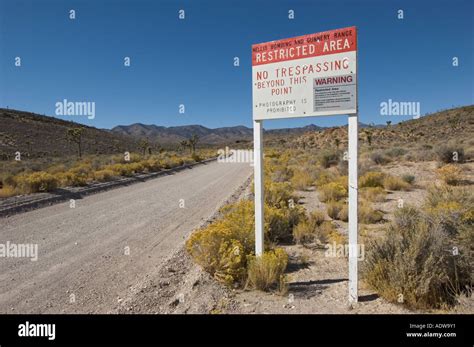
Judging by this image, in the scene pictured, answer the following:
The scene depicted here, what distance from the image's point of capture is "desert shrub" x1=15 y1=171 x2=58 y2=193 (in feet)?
36.8

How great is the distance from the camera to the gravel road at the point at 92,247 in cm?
410

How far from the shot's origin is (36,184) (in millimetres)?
11461

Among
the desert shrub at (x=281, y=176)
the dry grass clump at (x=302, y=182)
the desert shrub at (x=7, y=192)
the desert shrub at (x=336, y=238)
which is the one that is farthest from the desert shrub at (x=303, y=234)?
the desert shrub at (x=7, y=192)

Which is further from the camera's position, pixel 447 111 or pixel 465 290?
pixel 447 111

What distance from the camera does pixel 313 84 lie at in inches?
149

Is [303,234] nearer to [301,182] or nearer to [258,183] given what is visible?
[258,183]

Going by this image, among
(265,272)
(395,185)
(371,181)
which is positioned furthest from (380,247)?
(371,181)

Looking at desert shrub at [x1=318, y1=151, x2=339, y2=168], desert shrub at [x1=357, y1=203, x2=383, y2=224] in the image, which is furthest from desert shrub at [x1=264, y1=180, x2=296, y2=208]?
desert shrub at [x1=318, y1=151, x2=339, y2=168]

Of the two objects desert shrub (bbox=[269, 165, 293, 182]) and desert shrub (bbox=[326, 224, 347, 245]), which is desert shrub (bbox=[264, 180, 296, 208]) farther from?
desert shrub (bbox=[269, 165, 293, 182])

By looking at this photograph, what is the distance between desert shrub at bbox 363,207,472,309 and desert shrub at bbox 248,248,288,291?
1133 millimetres

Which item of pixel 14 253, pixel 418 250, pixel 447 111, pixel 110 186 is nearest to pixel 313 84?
pixel 418 250

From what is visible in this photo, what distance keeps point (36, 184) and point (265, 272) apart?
1109 cm
